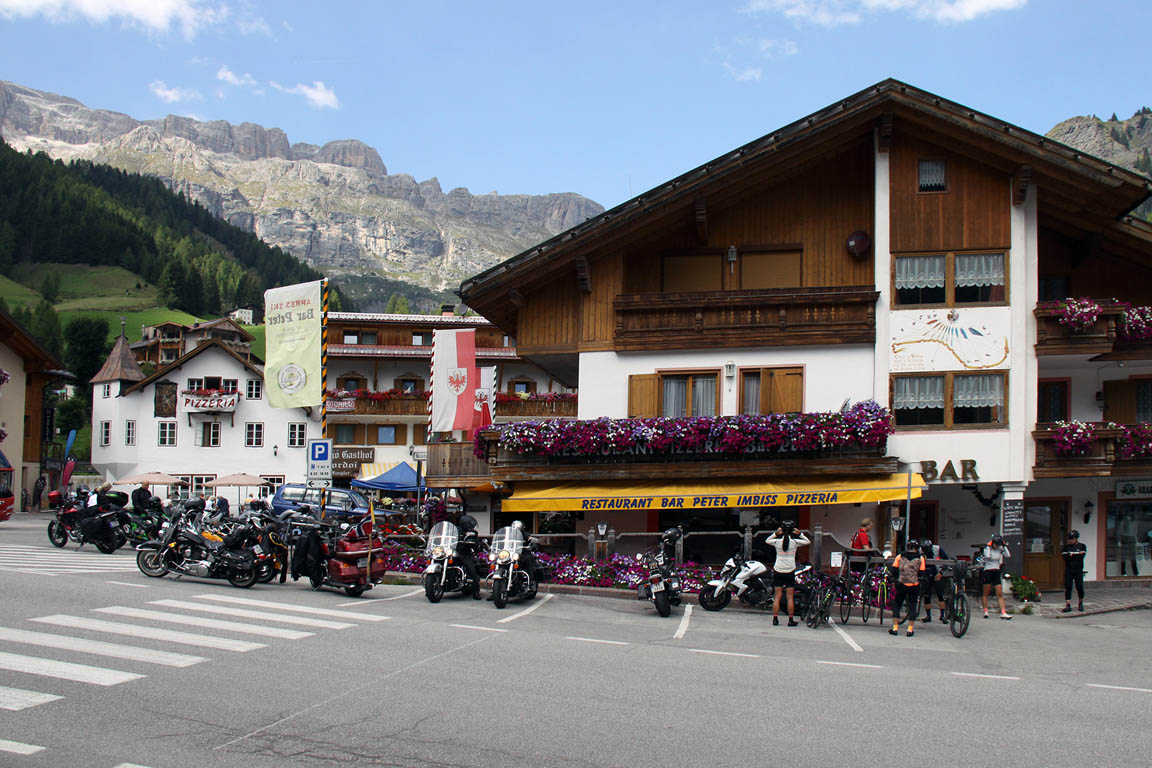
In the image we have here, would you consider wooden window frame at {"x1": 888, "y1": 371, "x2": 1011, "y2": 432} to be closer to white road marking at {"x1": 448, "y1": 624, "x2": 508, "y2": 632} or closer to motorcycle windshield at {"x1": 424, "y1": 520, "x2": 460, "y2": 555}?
motorcycle windshield at {"x1": 424, "y1": 520, "x2": 460, "y2": 555}

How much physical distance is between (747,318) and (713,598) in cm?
787

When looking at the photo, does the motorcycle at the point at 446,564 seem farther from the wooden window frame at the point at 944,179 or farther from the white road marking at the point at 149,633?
the wooden window frame at the point at 944,179

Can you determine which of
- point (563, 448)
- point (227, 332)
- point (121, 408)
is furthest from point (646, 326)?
point (227, 332)

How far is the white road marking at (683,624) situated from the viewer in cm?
1557

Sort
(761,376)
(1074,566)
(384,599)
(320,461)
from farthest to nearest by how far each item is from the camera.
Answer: (761,376) < (320,461) < (1074,566) < (384,599)

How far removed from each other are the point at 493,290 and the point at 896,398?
10116 millimetres

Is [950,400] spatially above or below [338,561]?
above

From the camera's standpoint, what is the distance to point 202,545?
1898cm

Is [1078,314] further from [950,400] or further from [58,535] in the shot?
[58,535]

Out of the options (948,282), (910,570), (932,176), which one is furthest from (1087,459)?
(910,570)

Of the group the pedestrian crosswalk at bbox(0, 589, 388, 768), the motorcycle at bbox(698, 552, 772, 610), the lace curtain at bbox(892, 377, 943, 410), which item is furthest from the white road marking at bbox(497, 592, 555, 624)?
the lace curtain at bbox(892, 377, 943, 410)

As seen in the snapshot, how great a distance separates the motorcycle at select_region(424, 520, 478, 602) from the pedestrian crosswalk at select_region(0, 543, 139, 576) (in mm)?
6617

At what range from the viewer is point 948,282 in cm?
2319

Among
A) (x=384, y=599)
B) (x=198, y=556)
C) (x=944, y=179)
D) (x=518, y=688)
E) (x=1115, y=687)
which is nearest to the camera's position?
(x=518, y=688)
